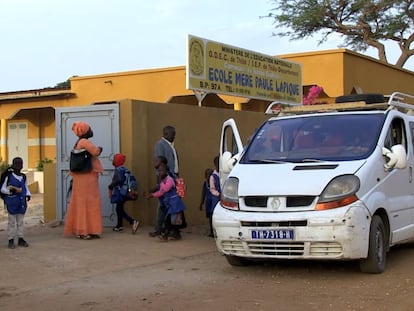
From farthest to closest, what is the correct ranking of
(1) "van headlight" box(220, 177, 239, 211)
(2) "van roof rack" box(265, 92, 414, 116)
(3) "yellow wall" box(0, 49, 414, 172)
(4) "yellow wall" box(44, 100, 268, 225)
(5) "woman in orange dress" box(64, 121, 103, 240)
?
1. (3) "yellow wall" box(0, 49, 414, 172)
2. (4) "yellow wall" box(44, 100, 268, 225)
3. (5) "woman in orange dress" box(64, 121, 103, 240)
4. (2) "van roof rack" box(265, 92, 414, 116)
5. (1) "van headlight" box(220, 177, 239, 211)

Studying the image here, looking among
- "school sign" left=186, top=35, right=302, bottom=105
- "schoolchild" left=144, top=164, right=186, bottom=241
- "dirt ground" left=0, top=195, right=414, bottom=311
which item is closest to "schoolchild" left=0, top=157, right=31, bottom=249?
"dirt ground" left=0, top=195, right=414, bottom=311

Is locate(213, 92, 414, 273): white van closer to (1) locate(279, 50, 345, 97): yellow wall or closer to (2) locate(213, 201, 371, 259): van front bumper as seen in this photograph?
(2) locate(213, 201, 371, 259): van front bumper

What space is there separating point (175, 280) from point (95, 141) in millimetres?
4591

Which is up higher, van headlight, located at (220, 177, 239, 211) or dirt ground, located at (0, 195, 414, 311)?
van headlight, located at (220, 177, 239, 211)

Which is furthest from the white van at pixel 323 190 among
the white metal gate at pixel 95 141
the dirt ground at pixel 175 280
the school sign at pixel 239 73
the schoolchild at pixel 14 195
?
the school sign at pixel 239 73

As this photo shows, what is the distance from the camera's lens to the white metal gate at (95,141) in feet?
36.7

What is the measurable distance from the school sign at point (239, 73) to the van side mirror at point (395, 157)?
6677 millimetres

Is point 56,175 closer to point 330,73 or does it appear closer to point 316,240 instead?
point 316,240

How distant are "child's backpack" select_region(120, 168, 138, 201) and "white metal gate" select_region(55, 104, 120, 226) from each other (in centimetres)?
67

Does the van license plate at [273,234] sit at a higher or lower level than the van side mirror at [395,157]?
lower

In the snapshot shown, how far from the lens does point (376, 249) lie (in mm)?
7172

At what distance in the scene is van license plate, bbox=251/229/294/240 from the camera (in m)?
6.88

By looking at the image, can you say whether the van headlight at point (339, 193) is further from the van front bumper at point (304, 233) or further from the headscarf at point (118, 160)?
the headscarf at point (118, 160)

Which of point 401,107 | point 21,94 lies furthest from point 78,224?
point 21,94
